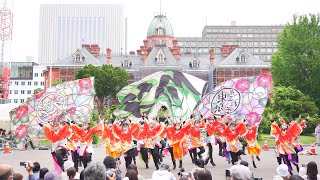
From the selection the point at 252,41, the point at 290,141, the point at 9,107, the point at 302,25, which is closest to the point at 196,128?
the point at 290,141

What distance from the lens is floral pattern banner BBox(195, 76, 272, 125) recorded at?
19172 millimetres

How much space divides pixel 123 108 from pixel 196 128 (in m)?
10.6

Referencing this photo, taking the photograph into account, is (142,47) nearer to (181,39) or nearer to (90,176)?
(181,39)

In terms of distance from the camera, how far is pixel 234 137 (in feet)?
54.9

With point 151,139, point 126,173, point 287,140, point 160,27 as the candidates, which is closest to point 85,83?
point 151,139

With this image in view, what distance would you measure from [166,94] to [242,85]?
10.6 metres

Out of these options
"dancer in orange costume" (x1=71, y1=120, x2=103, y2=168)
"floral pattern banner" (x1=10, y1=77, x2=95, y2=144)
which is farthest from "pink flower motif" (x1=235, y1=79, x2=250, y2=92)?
"dancer in orange costume" (x1=71, y1=120, x2=103, y2=168)

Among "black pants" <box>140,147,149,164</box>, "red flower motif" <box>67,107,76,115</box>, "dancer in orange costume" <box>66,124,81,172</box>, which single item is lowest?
"black pants" <box>140,147,149,164</box>

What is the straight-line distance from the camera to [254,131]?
17.2 meters

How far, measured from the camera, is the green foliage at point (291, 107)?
37.7 m

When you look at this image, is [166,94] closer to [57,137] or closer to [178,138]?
[178,138]

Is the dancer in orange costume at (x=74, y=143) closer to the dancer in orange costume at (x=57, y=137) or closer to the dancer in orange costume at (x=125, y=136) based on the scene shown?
the dancer in orange costume at (x=57, y=137)

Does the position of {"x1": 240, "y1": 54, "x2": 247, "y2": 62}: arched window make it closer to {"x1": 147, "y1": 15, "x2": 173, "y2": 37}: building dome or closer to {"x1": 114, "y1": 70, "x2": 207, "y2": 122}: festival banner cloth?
{"x1": 147, "y1": 15, "x2": 173, "y2": 37}: building dome

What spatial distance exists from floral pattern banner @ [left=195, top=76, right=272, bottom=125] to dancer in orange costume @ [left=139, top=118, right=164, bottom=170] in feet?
11.5
